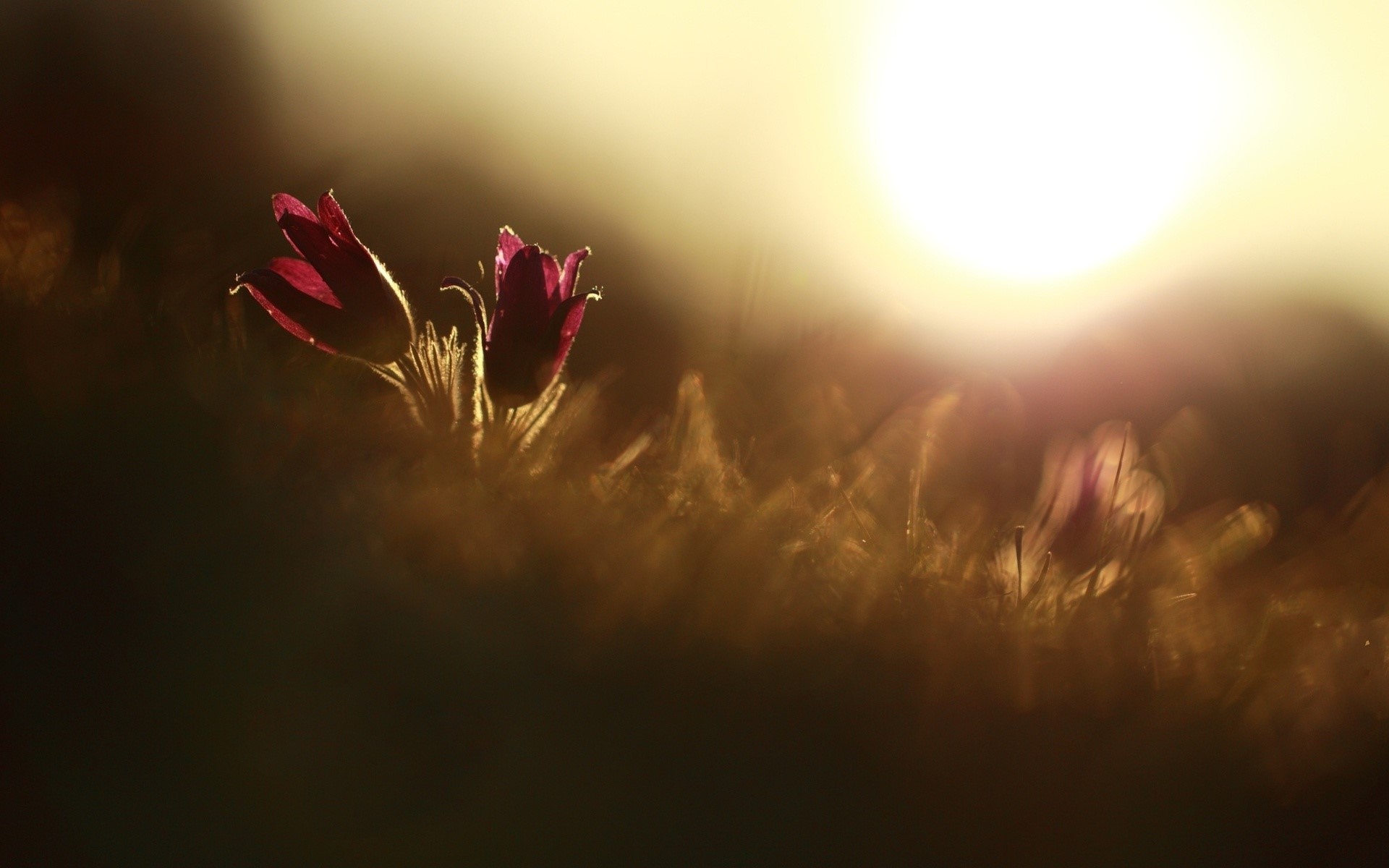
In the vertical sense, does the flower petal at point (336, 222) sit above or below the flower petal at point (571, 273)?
below

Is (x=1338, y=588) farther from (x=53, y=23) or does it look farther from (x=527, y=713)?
(x=53, y=23)

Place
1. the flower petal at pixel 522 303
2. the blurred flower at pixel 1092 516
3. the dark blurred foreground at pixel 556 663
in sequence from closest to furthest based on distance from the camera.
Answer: the dark blurred foreground at pixel 556 663 < the blurred flower at pixel 1092 516 < the flower petal at pixel 522 303

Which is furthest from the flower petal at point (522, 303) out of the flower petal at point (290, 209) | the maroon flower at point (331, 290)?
the flower petal at point (290, 209)

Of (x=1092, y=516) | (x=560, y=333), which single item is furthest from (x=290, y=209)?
(x=1092, y=516)

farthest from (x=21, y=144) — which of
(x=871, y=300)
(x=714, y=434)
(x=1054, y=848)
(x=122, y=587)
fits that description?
(x=1054, y=848)

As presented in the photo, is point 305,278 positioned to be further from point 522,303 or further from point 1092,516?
point 1092,516

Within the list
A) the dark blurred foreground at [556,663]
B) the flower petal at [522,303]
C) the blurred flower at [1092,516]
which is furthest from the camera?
the flower petal at [522,303]

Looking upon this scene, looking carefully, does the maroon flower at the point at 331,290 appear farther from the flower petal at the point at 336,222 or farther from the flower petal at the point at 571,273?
the flower petal at the point at 571,273

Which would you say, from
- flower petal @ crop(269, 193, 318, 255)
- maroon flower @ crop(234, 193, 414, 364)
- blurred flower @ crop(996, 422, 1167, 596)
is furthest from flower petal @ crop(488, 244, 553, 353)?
blurred flower @ crop(996, 422, 1167, 596)
